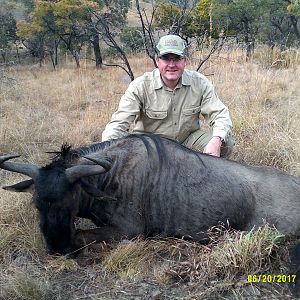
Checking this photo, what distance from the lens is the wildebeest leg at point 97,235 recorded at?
3.07 m

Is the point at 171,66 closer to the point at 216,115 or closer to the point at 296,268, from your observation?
the point at 216,115

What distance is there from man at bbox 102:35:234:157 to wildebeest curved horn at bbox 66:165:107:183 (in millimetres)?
885

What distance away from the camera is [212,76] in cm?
729

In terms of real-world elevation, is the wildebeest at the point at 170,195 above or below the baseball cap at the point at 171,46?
below

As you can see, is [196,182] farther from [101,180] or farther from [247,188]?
[101,180]

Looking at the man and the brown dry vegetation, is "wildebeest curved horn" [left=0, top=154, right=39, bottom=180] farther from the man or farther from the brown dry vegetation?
the man

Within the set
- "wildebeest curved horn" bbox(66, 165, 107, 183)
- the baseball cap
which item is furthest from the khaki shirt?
"wildebeest curved horn" bbox(66, 165, 107, 183)

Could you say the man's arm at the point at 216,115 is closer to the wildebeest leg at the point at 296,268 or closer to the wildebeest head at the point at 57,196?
the wildebeest leg at the point at 296,268

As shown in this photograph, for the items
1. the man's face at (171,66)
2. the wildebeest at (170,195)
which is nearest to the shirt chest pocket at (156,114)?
the man's face at (171,66)

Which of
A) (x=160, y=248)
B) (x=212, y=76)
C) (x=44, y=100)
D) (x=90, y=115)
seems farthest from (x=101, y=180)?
(x=44, y=100)

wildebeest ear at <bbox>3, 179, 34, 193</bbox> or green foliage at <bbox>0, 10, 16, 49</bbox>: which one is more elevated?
green foliage at <bbox>0, 10, 16, 49</bbox>

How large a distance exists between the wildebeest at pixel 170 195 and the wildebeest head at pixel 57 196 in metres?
0.17

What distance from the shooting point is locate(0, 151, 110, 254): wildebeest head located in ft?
9.13

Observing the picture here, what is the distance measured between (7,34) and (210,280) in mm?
19343
